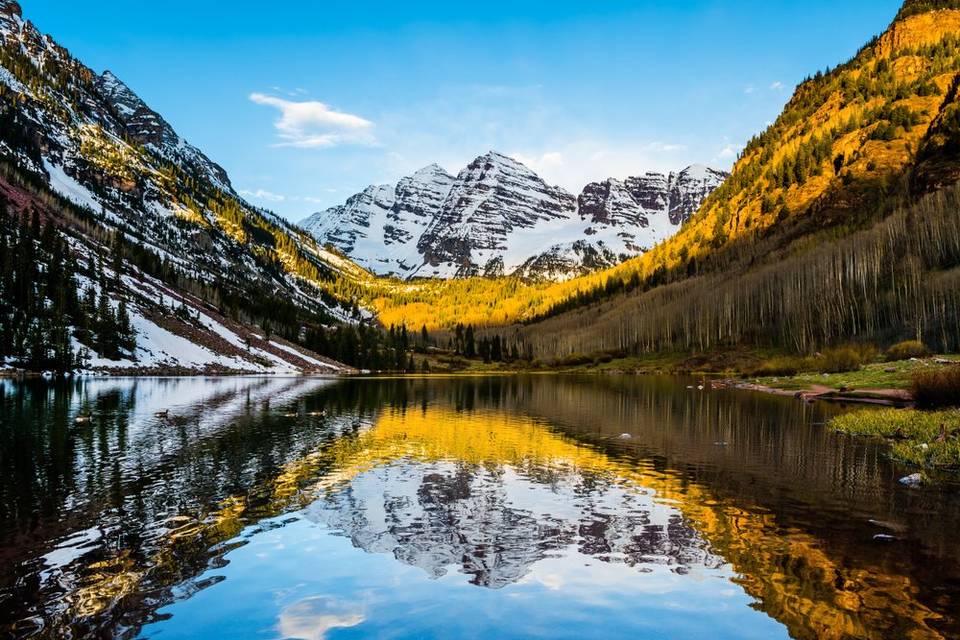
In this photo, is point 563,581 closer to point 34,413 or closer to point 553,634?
point 553,634

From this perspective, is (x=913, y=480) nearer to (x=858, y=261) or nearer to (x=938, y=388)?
(x=938, y=388)

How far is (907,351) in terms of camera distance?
69.2m

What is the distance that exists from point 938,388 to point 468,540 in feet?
101

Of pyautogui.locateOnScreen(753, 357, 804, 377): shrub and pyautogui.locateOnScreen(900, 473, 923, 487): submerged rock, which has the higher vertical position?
pyautogui.locateOnScreen(753, 357, 804, 377): shrub

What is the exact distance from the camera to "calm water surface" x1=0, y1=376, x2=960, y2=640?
987cm

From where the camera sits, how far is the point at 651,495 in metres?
19.1

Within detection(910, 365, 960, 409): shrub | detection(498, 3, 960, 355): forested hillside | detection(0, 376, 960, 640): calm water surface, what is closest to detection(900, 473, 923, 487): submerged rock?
detection(0, 376, 960, 640): calm water surface

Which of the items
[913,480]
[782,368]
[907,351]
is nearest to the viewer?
[913,480]

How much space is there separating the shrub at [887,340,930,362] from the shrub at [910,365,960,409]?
40236mm

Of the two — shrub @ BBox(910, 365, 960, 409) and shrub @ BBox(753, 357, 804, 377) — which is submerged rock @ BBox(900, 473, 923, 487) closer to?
→ shrub @ BBox(910, 365, 960, 409)

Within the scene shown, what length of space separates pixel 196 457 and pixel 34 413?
2282cm

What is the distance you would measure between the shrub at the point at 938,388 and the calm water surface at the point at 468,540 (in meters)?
6.93

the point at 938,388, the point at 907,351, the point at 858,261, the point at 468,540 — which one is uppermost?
the point at 858,261

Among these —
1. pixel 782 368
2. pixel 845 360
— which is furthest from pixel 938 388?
pixel 782 368
